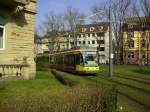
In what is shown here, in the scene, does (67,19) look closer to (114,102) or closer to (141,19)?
(141,19)

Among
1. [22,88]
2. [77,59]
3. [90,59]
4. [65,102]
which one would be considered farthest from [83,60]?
[65,102]

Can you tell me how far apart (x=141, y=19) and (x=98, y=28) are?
13.3 meters

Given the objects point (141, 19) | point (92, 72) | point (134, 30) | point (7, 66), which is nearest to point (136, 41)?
point (134, 30)

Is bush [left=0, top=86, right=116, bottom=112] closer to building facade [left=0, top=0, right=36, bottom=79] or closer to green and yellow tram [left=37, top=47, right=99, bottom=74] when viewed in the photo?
building facade [left=0, top=0, right=36, bottom=79]

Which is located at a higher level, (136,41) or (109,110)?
(136,41)

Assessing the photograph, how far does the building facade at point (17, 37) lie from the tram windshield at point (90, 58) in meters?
19.3

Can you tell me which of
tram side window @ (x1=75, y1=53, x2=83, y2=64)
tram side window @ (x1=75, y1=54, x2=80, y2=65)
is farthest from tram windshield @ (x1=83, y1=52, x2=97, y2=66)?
tram side window @ (x1=75, y1=54, x2=80, y2=65)

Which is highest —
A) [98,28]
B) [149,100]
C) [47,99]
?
[98,28]

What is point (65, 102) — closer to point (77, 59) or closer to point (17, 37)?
point (17, 37)

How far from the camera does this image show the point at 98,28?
94062 millimetres

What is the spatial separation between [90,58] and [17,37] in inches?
839

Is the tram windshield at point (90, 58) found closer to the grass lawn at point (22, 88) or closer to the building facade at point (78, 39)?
the building facade at point (78, 39)

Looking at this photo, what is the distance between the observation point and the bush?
658 cm

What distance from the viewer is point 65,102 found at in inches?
292
